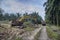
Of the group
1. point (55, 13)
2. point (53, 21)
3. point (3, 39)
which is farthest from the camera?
point (53, 21)

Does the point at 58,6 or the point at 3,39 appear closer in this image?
the point at 3,39

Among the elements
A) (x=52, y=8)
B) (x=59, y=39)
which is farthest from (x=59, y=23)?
(x=59, y=39)

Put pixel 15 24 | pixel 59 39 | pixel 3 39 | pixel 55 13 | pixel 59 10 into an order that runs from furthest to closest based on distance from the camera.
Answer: pixel 55 13 < pixel 59 10 < pixel 15 24 < pixel 59 39 < pixel 3 39

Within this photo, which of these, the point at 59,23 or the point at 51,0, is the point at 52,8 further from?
the point at 59,23

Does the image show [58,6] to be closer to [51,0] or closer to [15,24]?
[51,0]

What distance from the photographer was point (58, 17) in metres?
37.8

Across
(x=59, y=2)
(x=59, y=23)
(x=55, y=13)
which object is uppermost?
(x=59, y=2)

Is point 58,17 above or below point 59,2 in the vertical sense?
below

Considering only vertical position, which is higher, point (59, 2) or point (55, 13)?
point (59, 2)

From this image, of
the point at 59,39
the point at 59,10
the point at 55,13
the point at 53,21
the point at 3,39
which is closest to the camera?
the point at 3,39

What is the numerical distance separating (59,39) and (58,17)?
26.8 m

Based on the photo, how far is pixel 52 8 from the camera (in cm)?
3666

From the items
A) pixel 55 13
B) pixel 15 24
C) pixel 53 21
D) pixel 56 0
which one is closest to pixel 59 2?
pixel 56 0

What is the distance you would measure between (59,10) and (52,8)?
2.10m
